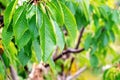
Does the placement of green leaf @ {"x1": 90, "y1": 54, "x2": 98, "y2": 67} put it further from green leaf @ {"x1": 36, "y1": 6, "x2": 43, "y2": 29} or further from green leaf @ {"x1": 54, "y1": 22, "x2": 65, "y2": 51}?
green leaf @ {"x1": 36, "y1": 6, "x2": 43, "y2": 29}

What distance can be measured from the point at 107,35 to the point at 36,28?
1313 mm

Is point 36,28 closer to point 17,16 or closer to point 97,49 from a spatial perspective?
point 17,16

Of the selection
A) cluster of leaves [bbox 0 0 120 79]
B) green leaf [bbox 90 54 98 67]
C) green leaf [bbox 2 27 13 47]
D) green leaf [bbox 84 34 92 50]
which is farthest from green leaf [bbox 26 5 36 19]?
green leaf [bbox 90 54 98 67]

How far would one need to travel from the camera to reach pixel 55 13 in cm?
129

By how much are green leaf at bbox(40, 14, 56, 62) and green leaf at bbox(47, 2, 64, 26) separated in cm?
4

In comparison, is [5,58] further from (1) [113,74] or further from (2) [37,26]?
(1) [113,74]

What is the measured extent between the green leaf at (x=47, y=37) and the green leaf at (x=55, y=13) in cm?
4

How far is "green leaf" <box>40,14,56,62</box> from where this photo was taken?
1.22 meters

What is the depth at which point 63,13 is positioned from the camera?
1.34 metres

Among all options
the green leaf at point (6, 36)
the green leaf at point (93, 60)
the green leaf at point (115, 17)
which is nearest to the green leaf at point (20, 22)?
the green leaf at point (6, 36)

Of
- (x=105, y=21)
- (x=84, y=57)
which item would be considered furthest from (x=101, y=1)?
(x=84, y=57)

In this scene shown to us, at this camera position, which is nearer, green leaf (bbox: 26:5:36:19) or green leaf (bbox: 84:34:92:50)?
green leaf (bbox: 26:5:36:19)

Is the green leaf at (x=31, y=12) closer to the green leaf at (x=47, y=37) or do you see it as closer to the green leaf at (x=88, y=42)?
the green leaf at (x=47, y=37)

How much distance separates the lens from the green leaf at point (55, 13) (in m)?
1.26
